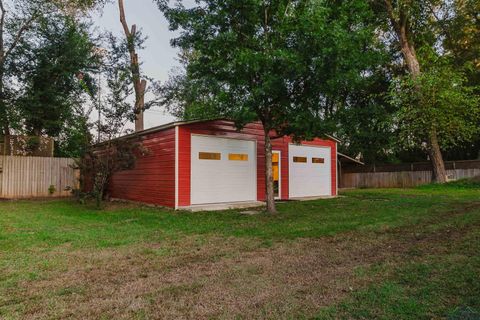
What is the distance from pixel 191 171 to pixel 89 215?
3.08 m

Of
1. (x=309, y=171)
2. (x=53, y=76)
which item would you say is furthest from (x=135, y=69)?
(x=309, y=171)

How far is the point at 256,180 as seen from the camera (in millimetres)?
11875

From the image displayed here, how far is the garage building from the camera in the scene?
10086 mm

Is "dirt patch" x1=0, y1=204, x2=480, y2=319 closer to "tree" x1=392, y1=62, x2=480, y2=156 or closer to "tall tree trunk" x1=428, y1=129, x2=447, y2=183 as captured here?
"tree" x1=392, y1=62, x2=480, y2=156

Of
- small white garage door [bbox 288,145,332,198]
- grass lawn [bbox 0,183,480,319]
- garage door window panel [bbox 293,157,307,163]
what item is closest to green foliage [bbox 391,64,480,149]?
small white garage door [bbox 288,145,332,198]

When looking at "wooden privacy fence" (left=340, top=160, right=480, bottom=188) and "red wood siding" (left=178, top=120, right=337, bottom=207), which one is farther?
"wooden privacy fence" (left=340, top=160, right=480, bottom=188)

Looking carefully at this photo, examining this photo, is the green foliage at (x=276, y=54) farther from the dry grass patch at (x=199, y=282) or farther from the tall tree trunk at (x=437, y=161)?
the tall tree trunk at (x=437, y=161)

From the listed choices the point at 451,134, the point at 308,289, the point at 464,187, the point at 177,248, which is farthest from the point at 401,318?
the point at 451,134

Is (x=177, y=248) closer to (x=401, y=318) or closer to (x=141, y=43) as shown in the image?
(x=401, y=318)

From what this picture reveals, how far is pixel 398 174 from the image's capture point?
21.1 meters

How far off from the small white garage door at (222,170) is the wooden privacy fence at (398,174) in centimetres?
1309

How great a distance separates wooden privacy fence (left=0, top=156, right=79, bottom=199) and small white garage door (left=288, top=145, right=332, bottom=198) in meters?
8.76

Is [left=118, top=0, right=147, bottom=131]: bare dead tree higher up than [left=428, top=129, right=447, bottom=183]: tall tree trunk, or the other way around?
[left=118, top=0, right=147, bottom=131]: bare dead tree

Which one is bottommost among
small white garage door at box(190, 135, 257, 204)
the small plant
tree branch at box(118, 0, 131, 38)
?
the small plant
